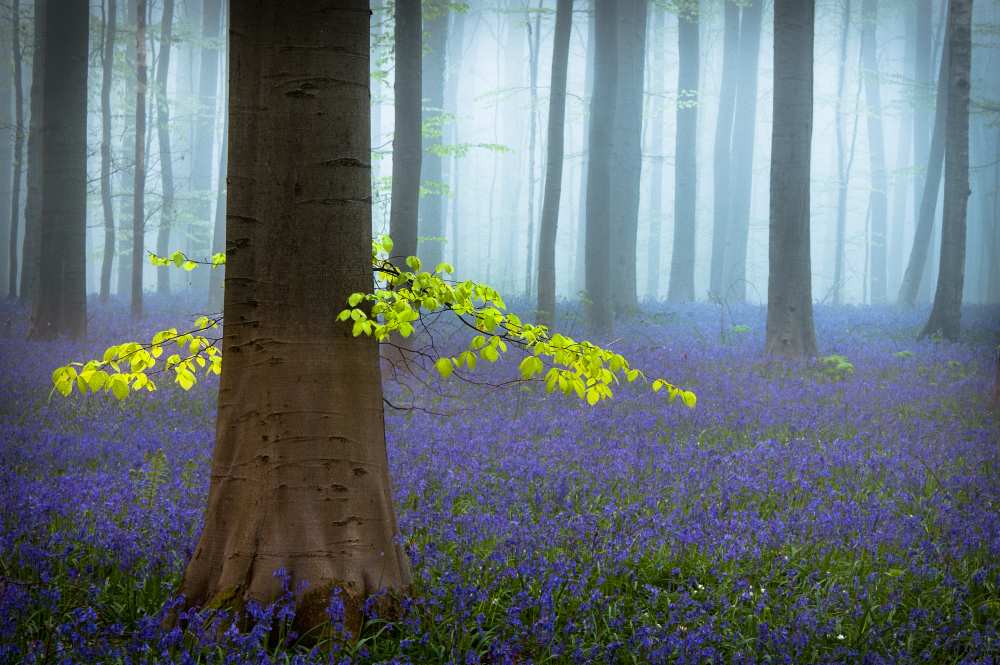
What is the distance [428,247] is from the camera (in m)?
25.5

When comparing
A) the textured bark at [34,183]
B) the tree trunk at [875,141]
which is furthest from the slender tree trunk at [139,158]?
the tree trunk at [875,141]

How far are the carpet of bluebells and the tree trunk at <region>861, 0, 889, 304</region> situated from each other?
29.0 m

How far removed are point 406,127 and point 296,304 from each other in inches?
315

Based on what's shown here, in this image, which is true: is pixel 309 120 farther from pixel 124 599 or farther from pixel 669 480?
pixel 669 480

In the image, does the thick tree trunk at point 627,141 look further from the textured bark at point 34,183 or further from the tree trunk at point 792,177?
the textured bark at point 34,183

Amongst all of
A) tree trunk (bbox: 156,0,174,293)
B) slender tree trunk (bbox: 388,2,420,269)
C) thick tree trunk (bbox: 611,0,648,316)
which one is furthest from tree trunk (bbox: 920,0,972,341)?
tree trunk (bbox: 156,0,174,293)

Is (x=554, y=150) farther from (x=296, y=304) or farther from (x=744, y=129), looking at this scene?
(x=744, y=129)

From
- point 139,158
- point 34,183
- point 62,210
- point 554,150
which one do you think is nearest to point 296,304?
point 62,210

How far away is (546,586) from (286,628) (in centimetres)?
126

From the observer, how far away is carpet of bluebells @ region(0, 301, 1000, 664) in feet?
11.8

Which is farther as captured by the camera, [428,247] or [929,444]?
[428,247]

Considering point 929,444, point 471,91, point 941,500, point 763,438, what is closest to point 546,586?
point 941,500

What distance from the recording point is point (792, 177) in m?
12.7

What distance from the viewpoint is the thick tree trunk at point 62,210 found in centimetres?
1316
